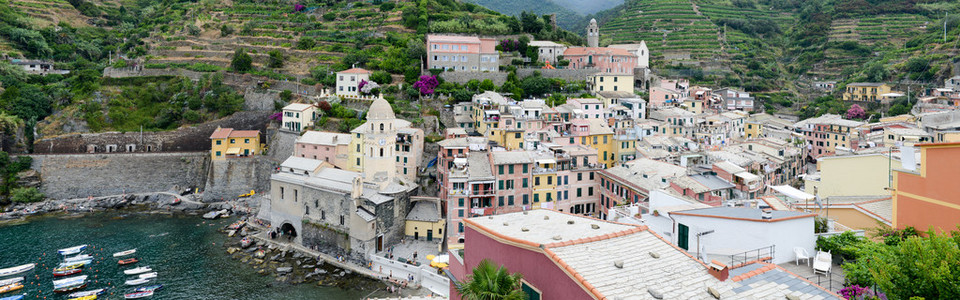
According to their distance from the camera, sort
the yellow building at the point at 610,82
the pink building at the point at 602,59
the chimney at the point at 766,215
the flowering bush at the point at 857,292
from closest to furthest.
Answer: the flowering bush at the point at 857,292, the chimney at the point at 766,215, the yellow building at the point at 610,82, the pink building at the point at 602,59

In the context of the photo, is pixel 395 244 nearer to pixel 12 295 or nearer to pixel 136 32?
pixel 12 295

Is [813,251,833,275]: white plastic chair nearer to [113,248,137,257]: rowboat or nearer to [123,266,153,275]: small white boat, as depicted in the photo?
[123,266,153,275]: small white boat

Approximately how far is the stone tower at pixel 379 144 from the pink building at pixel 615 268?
25.2 metres

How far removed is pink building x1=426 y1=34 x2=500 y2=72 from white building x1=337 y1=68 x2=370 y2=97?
617 cm

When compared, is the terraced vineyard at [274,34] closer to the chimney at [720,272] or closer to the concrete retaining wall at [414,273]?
the concrete retaining wall at [414,273]

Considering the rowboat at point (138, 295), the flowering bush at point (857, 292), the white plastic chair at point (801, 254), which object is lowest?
the rowboat at point (138, 295)

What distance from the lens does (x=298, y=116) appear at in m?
45.7

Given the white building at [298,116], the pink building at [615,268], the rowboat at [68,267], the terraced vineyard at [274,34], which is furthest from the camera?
the terraced vineyard at [274,34]

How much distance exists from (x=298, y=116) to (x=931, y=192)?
41.6 meters

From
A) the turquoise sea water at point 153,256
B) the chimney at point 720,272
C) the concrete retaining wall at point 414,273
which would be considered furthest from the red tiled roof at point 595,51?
the chimney at point 720,272

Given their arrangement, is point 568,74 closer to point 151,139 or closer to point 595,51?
point 595,51

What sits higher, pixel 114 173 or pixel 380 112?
pixel 380 112

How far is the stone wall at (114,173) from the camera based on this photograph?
46.3 meters

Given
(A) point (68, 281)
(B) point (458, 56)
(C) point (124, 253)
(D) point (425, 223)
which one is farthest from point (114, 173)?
(B) point (458, 56)
